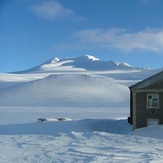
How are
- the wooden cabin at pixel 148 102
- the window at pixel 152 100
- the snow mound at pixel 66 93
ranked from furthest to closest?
the snow mound at pixel 66 93 < the window at pixel 152 100 < the wooden cabin at pixel 148 102

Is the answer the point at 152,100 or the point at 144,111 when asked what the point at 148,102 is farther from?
the point at 144,111

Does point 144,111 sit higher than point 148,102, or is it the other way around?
point 148,102

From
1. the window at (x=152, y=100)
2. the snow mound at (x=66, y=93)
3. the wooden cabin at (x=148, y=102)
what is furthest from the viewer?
the snow mound at (x=66, y=93)

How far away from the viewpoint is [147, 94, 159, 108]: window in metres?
27.9

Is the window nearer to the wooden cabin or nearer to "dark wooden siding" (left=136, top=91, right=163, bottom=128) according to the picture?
the wooden cabin

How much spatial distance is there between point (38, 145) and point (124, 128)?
44.8 feet

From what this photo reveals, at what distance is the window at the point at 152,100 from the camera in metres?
27.9

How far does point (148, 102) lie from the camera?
28.0 meters

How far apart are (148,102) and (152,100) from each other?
376mm

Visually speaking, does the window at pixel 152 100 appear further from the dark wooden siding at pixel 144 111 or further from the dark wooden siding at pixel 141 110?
the dark wooden siding at pixel 141 110

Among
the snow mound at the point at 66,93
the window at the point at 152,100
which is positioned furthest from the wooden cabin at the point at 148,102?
the snow mound at the point at 66,93

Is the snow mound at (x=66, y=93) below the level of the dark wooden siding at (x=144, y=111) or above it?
above

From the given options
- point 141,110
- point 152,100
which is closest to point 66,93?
point 141,110

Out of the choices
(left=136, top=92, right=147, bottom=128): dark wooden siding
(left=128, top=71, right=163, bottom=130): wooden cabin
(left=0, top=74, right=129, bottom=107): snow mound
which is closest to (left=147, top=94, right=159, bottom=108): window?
(left=128, top=71, right=163, bottom=130): wooden cabin
